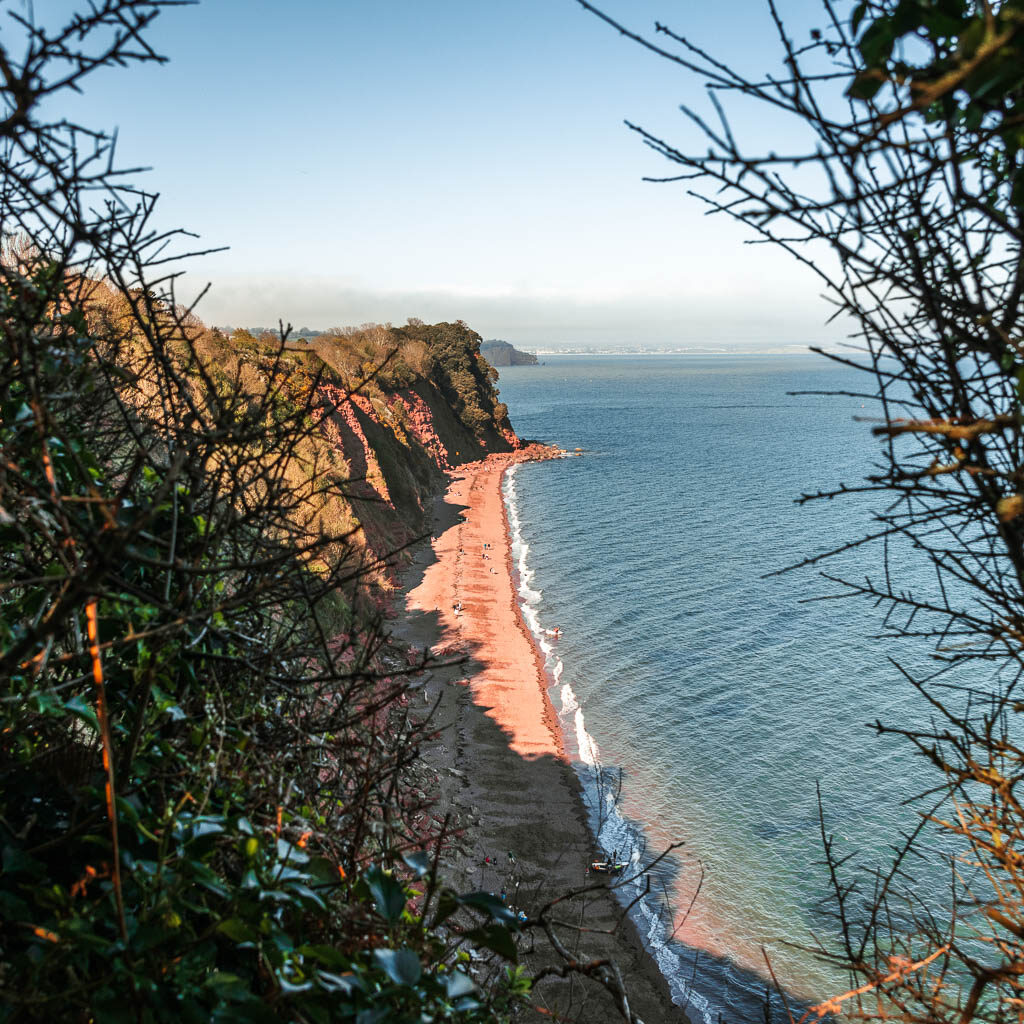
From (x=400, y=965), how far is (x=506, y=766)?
25.4m

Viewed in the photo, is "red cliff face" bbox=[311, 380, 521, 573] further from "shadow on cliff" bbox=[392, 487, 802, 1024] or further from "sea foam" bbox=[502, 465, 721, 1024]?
"sea foam" bbox=[502, 465, 721, 1024]

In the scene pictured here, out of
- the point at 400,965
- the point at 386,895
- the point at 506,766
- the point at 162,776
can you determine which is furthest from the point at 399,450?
the point at 400,965

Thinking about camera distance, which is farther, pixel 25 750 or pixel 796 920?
pixel 796 920

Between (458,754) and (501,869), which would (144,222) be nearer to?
(501,869)

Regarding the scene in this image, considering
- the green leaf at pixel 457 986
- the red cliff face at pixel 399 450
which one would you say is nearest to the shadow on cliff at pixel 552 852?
the red cliff face at pixel 399 450

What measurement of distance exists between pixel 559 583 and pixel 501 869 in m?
26.0

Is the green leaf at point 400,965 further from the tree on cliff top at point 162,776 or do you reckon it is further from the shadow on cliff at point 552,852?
the shadow on cliff at point 552,852

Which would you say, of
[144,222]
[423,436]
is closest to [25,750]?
[144,222]

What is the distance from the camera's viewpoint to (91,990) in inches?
76.0

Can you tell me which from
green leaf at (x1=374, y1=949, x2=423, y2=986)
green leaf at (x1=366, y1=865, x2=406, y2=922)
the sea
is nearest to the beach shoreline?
the sea

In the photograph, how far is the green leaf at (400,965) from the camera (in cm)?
180

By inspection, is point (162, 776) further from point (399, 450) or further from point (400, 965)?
point (399, 450)

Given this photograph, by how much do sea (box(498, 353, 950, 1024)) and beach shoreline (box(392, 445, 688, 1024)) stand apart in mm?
867

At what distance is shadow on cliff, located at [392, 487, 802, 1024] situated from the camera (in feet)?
58.3
